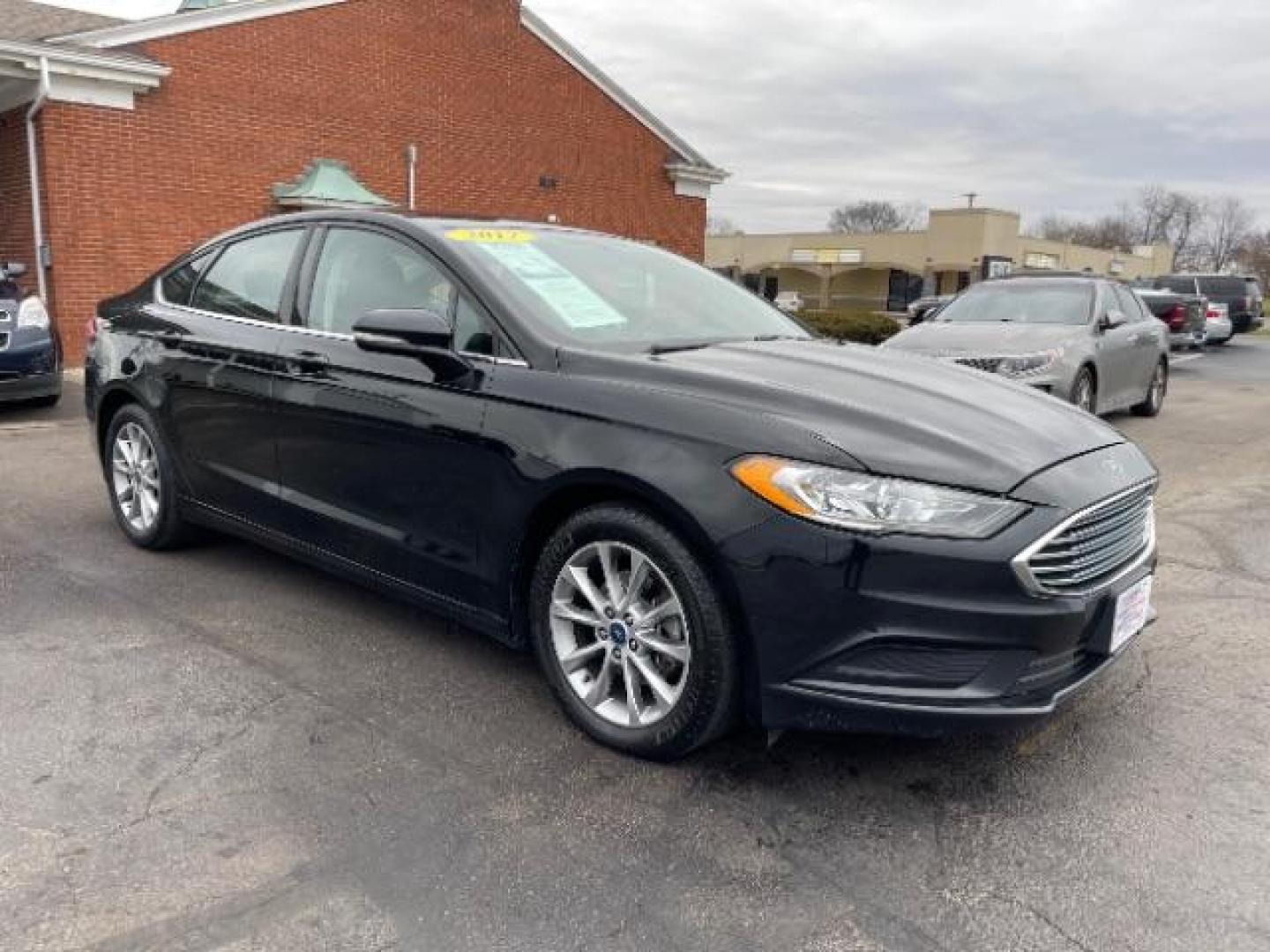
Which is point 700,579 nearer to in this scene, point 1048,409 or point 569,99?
point 1048,409

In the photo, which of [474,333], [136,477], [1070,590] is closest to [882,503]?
[1070,590]

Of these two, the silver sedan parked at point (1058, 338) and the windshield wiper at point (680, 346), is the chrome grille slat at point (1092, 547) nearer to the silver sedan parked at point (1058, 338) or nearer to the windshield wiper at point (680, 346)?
the windshield wiper at point (680, 346)

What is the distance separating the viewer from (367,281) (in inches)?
158

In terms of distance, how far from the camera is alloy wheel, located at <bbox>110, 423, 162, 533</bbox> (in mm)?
5035

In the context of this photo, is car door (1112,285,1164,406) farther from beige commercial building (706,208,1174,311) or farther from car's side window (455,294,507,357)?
beige commercial building (706,208,1174,311)

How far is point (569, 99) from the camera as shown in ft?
59.7

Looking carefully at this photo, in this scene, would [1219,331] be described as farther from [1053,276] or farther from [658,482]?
[658,482]

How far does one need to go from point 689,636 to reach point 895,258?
5361 cm

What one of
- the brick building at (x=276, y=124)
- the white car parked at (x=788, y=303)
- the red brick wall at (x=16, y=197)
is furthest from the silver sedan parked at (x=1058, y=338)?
the red brick wall at (x=16, y=197)

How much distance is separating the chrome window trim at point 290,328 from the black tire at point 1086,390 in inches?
265

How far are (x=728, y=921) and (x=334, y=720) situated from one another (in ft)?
4.98

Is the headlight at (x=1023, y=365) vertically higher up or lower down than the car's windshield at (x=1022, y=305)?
lower down

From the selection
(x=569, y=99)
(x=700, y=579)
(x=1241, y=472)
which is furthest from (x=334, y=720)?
(x=569, y=99)

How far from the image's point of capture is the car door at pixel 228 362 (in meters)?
4.29
